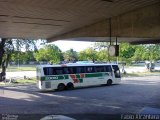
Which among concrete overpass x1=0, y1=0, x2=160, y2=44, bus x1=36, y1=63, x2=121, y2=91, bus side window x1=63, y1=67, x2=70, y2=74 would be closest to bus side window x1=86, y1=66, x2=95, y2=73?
bus x1=36, y1=63, x2=121, y2=91

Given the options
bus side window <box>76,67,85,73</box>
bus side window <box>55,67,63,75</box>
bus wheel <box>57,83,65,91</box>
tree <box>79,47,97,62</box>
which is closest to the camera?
bus side window <box>55,67,63,75</box>

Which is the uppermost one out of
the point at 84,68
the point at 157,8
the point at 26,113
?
the point at 157,8

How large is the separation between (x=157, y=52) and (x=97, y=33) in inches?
2039

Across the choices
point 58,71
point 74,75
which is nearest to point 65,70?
point 58,71

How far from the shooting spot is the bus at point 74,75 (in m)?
28.2

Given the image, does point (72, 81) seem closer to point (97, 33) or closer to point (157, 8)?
point (97, 33)

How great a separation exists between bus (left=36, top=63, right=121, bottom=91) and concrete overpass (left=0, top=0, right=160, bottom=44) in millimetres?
14878

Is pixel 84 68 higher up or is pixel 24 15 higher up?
pixel 24 15

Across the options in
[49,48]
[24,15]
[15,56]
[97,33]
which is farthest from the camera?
[49,48]

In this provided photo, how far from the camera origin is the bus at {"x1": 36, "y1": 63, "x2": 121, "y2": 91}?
92.5ft

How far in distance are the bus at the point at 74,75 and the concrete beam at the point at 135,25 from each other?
15607mm

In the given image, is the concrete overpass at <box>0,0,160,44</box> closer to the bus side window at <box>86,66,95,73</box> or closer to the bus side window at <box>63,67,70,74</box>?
the bus side window at <box>63,67,70,74</box>

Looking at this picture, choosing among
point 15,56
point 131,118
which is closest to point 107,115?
point 131,118

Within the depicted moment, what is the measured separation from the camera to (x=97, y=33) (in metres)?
12.9
